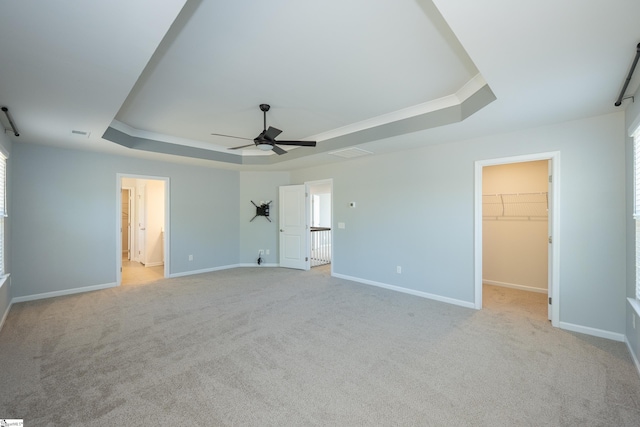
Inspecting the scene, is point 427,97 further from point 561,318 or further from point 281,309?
point 281,309

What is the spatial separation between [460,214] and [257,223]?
14.9 ft

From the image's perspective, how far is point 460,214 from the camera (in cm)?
408

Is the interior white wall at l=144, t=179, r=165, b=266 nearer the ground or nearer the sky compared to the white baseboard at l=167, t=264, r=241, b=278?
nearer the sky

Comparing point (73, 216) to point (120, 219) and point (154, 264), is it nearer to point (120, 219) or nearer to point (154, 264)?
point (120, 219)

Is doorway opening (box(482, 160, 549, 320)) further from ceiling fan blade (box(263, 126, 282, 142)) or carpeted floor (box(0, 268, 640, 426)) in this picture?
ceiling fan blade (box(263, 126, 282, 142))

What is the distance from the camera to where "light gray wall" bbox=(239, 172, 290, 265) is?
6.89 meters

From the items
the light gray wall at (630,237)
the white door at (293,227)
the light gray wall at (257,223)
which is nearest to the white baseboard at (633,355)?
the light gray wall at (630,237)

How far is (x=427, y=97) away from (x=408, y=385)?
298cm

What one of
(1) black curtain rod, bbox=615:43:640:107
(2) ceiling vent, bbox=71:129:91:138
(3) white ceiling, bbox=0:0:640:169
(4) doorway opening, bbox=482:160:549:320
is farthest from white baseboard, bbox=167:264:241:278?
(1) black curtain rod, bbox=615:43:640:107

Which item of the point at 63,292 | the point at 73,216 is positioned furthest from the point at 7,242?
the point at 63,292

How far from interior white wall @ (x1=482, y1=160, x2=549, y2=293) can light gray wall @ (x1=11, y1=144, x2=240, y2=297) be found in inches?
231

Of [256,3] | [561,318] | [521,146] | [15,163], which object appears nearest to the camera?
[256,3]

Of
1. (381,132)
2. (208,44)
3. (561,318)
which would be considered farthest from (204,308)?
(561,318)

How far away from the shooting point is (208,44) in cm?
227
